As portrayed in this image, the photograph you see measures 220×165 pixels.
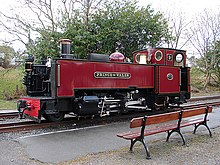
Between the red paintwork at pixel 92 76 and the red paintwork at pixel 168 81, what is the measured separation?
52cm

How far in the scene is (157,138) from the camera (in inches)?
243

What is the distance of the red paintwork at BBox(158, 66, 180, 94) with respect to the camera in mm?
9969

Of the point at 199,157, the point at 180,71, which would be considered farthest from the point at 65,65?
the point at 180,71

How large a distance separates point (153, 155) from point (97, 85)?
3.84 meters

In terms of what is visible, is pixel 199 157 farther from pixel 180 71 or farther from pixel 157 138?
pixel 180 71

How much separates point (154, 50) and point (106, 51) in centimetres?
569

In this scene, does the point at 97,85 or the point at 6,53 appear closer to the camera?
the point at 97,85

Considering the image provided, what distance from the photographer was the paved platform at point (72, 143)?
4922 millimetres

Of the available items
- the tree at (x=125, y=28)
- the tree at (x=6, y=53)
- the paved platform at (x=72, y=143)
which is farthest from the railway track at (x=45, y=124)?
the tree at (x=6, y=53)

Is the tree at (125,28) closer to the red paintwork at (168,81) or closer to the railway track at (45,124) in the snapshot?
the red paintwork at (168,81)

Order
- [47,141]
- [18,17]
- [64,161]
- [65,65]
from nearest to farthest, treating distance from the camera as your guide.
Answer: [64,161]
[47,141]
[65,65]
[18,17]

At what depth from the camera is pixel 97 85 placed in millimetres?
8266

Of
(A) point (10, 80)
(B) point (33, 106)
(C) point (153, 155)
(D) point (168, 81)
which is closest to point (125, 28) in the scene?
(D) point (168, 81)

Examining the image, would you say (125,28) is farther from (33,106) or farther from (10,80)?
(10,80)
